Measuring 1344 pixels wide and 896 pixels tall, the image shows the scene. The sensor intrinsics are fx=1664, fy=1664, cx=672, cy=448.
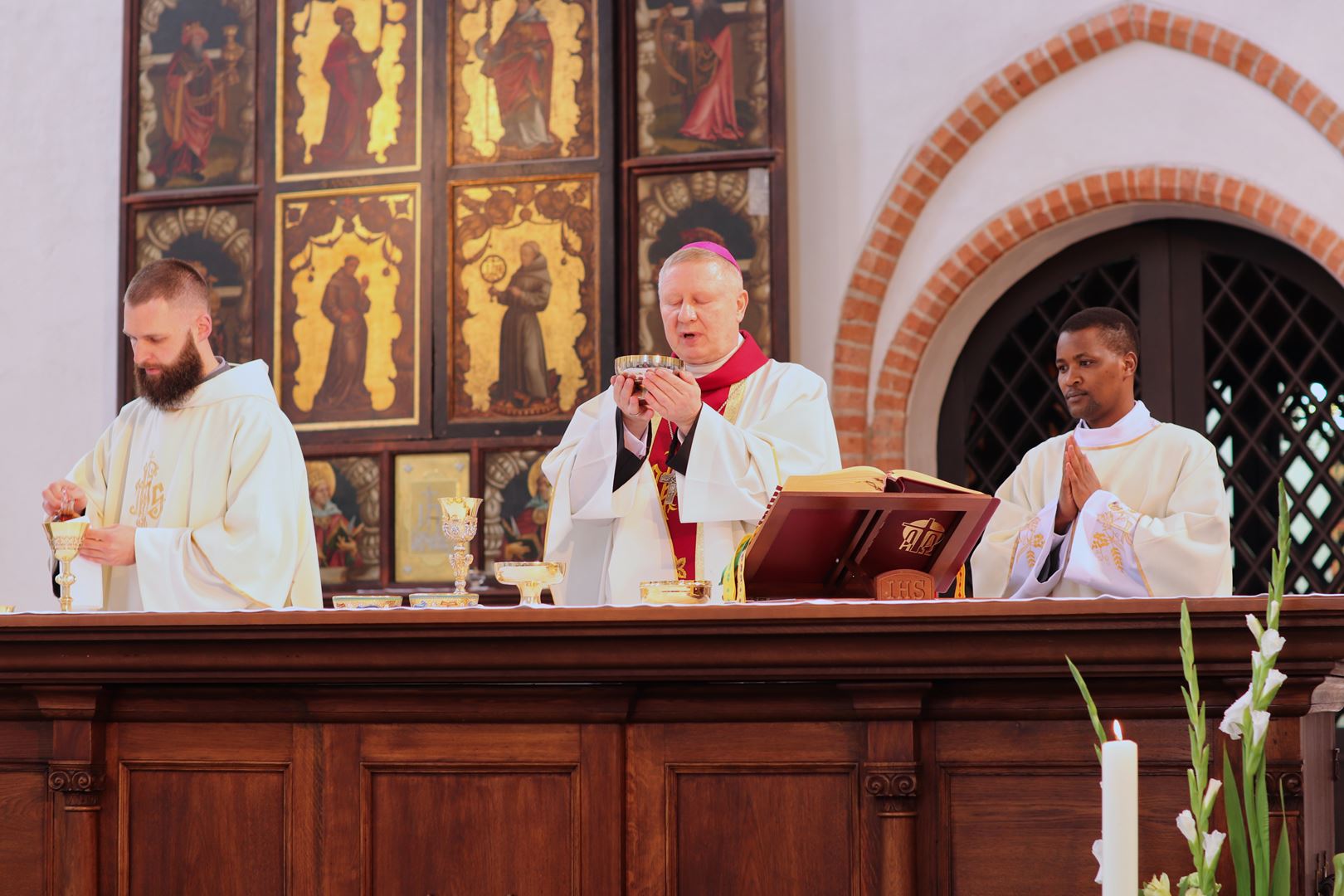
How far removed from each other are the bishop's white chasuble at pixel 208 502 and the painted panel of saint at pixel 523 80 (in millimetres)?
2741

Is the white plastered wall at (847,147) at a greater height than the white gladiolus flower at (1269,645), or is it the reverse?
the white plastered wall at (847,147)

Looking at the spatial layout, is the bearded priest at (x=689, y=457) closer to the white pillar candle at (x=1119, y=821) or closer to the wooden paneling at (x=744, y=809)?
the wooden paneling at (x=744, y=809)

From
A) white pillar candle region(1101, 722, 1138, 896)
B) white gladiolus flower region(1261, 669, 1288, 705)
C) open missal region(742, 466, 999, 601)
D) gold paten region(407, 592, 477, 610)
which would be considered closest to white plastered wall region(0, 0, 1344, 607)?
open missal region(742, 466, 999, 601)

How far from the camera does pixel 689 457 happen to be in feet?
13.1

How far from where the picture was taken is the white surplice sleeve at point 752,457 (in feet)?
13.1

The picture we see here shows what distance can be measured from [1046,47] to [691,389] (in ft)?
12.1

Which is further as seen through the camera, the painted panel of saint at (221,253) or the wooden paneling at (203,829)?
the painted panel of saint at (221,253)

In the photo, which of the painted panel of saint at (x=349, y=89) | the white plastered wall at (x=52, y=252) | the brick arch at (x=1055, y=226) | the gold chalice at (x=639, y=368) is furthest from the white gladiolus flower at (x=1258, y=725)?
the white plastered wall at (x=52, y=252)

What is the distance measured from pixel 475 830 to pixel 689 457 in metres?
1.27

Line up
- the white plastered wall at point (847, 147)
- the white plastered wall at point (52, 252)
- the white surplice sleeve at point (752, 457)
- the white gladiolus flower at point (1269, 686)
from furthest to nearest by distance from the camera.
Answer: the white plastered wall at point (52, 252) → the white plastered wall at point (847, 147) → the white surplice sleeve at point (752, 457) → the white gladiolus flower at point (1269, 686)

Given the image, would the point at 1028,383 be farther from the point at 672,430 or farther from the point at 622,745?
the point at 622,745

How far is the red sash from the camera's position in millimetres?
4375

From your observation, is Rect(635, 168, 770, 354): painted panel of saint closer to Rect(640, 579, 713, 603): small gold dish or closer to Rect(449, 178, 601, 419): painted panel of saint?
Rect(449, 178, 601, 419): painted panel of saint

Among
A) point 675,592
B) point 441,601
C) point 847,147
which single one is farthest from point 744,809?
point 847,147
